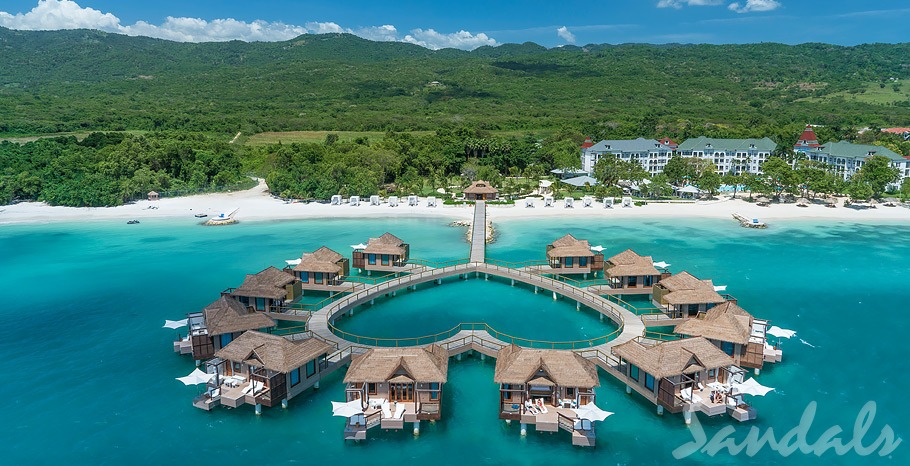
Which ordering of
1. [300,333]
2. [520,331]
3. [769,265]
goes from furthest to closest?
1. [769,265]
2. [520,331]
3. [300,333]

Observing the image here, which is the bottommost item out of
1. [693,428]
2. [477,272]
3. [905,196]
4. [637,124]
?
[693,428]

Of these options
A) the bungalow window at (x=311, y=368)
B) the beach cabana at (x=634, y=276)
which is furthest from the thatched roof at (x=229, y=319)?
the beach cabana at (x=634, y=276)

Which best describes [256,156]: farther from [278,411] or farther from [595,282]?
[278,411]

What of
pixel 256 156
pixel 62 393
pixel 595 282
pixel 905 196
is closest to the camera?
pixel 62 393

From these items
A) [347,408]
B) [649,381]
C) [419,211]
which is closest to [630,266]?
[649,381]

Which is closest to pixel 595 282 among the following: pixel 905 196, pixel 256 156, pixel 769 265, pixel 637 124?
pixel 769 265

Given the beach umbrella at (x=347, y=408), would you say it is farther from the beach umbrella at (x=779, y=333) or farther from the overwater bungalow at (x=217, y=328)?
the beach umbrella at (x=779, y=333)

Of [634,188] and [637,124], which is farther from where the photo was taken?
[637,124]
